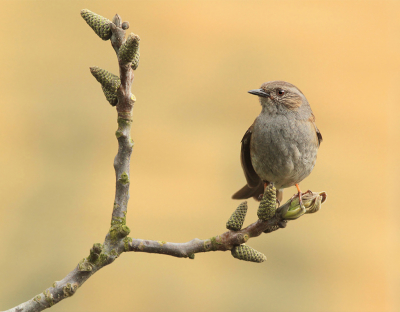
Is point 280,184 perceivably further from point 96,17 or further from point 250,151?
point 96,17

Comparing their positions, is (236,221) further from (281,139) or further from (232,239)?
(281,139)

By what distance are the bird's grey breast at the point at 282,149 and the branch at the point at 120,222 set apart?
1.16 m

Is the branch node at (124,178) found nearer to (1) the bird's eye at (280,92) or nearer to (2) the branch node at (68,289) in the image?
(2) the branch node at (68,289)

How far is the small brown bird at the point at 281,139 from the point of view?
267 cm

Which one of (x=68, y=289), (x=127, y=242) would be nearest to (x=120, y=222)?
(x=127, y=242)

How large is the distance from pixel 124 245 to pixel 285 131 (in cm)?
163

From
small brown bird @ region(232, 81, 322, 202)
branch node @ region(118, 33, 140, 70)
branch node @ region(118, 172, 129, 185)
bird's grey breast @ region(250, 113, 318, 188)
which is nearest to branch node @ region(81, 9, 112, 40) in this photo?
branch node @ region(118, 33, 140, 70)

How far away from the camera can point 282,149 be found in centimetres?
266

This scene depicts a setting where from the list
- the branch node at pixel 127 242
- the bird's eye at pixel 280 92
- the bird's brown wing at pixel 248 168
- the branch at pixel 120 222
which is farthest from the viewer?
the bird's brown wing at pixel 248 168

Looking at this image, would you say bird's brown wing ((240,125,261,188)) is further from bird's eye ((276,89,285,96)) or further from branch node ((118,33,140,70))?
branch node ((118,33,140,70))

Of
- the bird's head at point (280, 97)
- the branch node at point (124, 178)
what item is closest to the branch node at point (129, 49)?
the branch node at point (124, 178)

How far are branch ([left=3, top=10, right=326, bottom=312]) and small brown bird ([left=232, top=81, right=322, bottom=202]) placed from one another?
117 cm

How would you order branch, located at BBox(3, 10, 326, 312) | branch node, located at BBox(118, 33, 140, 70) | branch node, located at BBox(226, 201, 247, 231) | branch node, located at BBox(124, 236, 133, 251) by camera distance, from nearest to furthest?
branch node, located at BBox(118, 33, 140, 70)
branch, located at BBox(3, 10, 326, 312)
branch node, located at BBox(124, 236, 133, 251)
branch node, located at BBox(226, 201, 247, 231)

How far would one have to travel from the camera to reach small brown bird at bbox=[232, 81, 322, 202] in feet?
8.75
